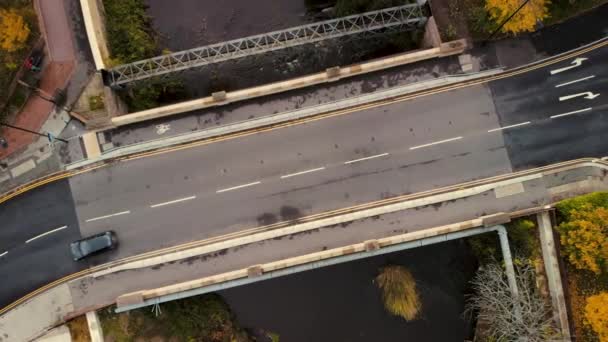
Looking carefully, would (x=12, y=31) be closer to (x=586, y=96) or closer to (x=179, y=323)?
(x=179, y=323)

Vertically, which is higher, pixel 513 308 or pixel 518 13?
pixel 518 13

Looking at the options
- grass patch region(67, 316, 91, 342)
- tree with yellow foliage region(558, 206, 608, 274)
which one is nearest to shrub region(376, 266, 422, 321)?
tree with yellow foliage region(558, 206, 608, 274)

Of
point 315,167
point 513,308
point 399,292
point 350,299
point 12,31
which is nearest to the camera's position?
point 513,308

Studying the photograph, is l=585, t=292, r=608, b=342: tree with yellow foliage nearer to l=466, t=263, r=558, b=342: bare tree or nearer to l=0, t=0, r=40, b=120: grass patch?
l=466, t=263, r=558, b=342: bare tree

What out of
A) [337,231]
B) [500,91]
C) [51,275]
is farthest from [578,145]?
[51,275]

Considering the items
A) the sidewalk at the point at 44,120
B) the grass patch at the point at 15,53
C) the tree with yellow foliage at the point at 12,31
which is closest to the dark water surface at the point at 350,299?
the sidewalk at the point at 44,120

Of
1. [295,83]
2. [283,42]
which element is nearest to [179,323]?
[295,83]
